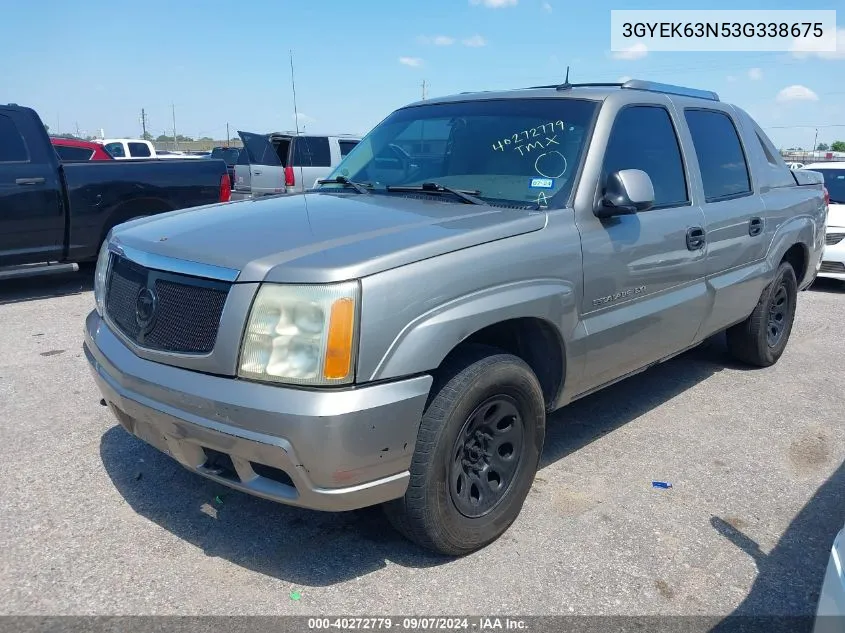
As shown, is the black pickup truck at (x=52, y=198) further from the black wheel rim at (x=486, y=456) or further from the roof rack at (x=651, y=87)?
the black wheel rim at (x=486, y=456)

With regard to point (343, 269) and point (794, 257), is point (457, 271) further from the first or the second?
point (794, 257)

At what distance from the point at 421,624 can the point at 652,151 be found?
2723mm

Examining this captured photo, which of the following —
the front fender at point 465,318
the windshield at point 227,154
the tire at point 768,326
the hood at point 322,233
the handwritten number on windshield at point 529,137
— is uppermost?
the windshield at point 227,154

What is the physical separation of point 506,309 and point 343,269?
29.7 inches

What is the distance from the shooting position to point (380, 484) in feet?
8.23

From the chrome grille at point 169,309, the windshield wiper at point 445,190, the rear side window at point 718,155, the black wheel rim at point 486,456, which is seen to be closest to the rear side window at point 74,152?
the windshield wiper at point 445,190

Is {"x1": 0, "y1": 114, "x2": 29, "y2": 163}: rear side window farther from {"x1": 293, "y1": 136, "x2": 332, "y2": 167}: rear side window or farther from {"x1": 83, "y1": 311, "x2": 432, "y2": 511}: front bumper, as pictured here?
{"x1": 293, "y1": 136, "x2": 332, "y2": 167}: rear side window

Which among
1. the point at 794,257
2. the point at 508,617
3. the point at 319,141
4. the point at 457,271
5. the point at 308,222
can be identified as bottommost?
the point at 508,617

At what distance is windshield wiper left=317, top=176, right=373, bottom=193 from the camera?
3830 millimetres

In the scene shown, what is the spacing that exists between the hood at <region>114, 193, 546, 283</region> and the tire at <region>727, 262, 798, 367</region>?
2810 mm

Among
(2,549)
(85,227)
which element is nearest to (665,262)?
(2,549)

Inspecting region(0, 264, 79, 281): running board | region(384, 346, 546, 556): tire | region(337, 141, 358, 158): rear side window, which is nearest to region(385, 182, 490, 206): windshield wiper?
region(384, 346, 546, 556): tire

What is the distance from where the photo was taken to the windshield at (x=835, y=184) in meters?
9.61

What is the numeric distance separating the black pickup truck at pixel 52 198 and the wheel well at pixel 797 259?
6.59m
